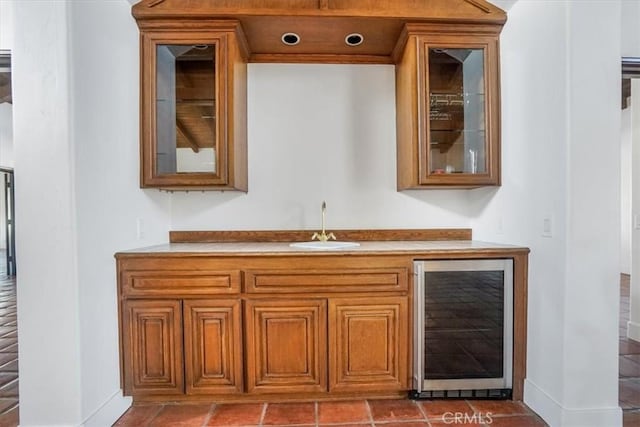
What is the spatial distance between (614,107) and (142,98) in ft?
8.77

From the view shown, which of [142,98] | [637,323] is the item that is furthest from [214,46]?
[637,323]

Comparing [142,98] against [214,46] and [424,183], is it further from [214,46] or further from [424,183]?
[424,183]

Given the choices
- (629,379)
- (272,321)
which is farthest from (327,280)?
(629,379)

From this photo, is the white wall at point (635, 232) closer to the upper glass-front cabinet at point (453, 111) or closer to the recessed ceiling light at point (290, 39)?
the upper glass-front cabinet at point (453, 111)

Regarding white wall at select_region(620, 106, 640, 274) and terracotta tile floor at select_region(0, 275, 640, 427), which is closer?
terracotta tile floor at select_region(0, 275, 640, 427)

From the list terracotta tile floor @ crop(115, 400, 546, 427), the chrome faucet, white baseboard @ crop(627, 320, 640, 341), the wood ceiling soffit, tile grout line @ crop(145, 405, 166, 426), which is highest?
the wood ceiling soffit

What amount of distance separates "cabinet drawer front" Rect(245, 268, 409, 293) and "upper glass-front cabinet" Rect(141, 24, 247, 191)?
2.26ft

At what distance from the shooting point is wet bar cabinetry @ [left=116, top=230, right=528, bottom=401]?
1.98 meters

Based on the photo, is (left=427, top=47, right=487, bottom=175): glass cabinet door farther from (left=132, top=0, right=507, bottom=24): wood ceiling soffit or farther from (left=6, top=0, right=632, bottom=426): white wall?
(left=132, top=0, right=507, bottom=24): wood ceiling soffit

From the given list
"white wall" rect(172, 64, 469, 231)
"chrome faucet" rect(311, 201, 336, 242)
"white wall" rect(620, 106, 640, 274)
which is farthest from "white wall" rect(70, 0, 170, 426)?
"white wall" rect(620, 106, 640, 274)

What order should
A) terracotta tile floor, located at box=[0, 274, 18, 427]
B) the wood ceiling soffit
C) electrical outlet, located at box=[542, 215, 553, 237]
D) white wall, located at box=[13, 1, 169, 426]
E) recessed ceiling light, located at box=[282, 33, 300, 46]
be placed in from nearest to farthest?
white wall, located at box=[13, 1, 169, 426], electrical outlet, located at box=[542, 215, 553, 237], terracotta tile floor, located at box=[0, 274, 18, 427], the wood ceiling soffit, recessed ceiling light, located at box=[282, 33, 300, 46]

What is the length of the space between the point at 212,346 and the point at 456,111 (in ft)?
7.19

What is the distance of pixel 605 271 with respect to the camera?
1747 mm

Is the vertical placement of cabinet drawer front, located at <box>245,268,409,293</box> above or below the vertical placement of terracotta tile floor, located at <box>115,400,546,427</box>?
above
